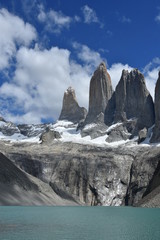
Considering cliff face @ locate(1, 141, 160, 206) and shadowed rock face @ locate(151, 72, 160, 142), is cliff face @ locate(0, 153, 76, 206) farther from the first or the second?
shadowed rock face @ locate(151, 72, 160, 142)

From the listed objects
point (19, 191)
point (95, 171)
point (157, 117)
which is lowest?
point (19, 191)

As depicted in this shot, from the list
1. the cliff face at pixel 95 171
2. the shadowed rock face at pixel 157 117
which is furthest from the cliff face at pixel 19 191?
the shadowed rock face at pixel 157 117

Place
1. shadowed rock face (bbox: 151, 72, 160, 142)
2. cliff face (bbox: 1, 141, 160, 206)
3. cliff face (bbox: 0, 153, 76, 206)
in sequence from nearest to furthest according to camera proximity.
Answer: cliff face (bbox: 0, 153, 76, 206), cliff face (bbox: 1, 141, 160, 206), shadowed rock face (bbox: 151, 72, 160, 142)

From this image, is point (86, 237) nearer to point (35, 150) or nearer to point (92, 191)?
point (92, 191)

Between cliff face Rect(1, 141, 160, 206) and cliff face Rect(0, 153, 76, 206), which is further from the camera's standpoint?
cliff face Rect(1, 141, 160, 206)

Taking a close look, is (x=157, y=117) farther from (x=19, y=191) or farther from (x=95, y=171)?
(x=19, y=191)

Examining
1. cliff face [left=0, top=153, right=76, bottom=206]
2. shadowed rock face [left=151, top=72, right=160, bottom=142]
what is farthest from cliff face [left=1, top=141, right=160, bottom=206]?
cliff face [left=0, top=153, right=76, bottom=206]

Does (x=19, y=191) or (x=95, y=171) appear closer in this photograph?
(x=19, y=191)

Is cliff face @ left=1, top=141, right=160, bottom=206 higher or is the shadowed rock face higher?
the shadowed rock face

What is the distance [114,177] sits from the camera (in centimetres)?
14988

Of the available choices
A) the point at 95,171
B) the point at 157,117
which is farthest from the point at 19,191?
the point at 157,117

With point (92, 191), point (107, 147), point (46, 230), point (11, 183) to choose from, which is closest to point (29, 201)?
point (11, 183)

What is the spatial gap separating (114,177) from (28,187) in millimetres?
51977

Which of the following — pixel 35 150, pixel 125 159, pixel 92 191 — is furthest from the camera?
pixel 35 150
